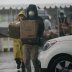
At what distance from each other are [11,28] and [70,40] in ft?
7.47

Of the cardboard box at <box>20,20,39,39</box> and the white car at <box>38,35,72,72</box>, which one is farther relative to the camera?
the cardboard box at <box>20,20,39,39</box>

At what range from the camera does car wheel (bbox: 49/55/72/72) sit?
379 inches

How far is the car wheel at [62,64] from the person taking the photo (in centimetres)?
962

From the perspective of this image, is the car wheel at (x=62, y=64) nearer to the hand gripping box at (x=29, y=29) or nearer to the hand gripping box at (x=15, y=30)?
the hand gripping box at (x=29, y=29)

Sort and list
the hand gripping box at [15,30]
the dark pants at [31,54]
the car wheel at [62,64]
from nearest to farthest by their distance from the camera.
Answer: the car wheel at [62,64] → the dark pants at [31,54] → the hand gripping box at [15,30]

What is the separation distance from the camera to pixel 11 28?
1127cm

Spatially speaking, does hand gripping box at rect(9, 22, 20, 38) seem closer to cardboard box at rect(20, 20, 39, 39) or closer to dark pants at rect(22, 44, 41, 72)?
cardboard box at rect(20, 20, 39, 39)

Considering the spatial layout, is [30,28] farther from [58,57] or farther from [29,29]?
[58,57]

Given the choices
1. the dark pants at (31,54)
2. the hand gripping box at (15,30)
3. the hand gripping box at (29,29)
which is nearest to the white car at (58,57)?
the dark pants at (31,54)

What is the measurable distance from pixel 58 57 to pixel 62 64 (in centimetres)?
21

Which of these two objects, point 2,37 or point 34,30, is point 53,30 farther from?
point 34,30

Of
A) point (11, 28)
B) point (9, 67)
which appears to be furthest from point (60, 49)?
point (9, 67)

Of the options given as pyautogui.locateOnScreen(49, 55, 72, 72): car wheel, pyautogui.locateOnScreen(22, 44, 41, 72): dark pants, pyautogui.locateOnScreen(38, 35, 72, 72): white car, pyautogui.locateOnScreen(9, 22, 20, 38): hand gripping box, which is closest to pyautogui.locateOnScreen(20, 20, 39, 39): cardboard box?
pyautogui.locateOnScreen(22, 44, 41, 72): dark pants

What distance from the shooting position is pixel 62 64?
31.7ft
